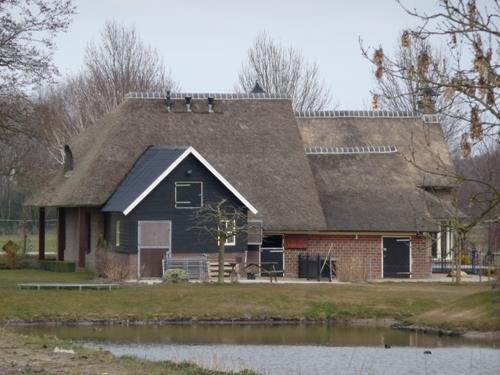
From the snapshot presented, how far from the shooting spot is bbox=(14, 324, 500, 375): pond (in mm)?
25688

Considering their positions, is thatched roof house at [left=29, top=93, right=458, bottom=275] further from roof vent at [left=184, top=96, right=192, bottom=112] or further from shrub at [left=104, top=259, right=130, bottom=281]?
shrub at [left=104, top=259, right=130, bottom=281]

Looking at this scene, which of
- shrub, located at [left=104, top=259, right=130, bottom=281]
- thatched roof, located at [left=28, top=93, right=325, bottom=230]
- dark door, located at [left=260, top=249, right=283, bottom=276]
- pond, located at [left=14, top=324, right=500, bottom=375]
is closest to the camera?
pond, located at [left=14, top=324, right=500, bottom=375]

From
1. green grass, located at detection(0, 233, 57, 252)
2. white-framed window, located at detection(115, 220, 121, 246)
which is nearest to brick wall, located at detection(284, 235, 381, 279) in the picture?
white-framed window, located at detection(115, 220, 121, 246)

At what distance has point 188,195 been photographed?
46.6 m

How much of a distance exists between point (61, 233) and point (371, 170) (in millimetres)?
14371

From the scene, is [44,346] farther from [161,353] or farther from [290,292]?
[290,292]

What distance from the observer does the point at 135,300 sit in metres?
38.5

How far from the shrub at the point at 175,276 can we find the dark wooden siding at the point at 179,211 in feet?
8.35

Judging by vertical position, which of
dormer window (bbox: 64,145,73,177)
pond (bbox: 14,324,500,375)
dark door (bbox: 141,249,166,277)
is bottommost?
pond (bbox: 14,324,500,375)

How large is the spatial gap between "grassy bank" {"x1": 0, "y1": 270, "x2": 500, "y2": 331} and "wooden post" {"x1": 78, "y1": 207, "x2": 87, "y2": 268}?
890cm

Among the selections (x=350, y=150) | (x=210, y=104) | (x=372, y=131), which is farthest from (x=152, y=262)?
(x=372, y=131)

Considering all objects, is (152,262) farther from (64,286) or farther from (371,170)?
(371,170)

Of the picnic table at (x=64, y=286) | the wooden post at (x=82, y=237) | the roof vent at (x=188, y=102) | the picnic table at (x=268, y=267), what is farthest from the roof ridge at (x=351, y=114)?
the picnic table at (x=64, y=286)

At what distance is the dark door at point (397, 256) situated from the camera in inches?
2024
